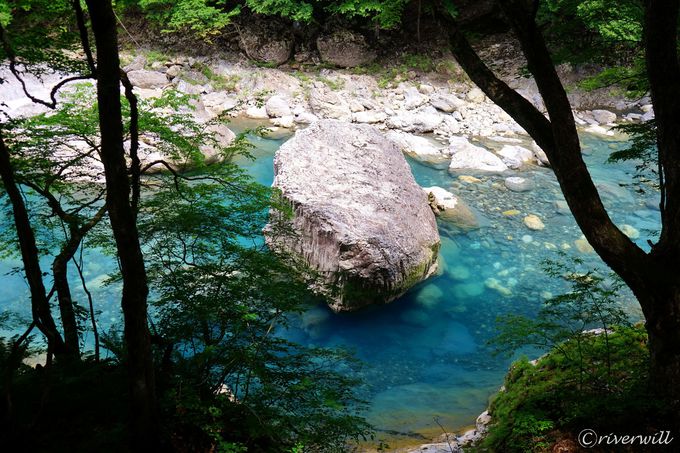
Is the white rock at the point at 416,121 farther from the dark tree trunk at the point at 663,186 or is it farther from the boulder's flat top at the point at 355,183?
the dark tree trunk at the point at 663,186

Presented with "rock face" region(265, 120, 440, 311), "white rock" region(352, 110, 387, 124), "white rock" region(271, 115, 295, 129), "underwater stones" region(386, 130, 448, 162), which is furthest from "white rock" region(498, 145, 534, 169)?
"white rock" region(271, 115, 295, 129)

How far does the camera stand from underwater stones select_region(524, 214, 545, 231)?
8836 mm

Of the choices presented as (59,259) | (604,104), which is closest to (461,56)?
(59,259)

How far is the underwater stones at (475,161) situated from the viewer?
11.2 m

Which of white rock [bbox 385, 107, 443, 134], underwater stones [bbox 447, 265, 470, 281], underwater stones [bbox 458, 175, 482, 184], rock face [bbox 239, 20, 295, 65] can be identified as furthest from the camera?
rock face [bbox 239, 20, 295, 65]

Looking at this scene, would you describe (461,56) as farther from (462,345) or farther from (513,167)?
(513,167)

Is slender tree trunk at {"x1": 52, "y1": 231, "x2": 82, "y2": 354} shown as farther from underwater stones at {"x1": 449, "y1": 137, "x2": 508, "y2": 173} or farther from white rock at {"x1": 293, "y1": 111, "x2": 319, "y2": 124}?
white rock at {"x1": 293, "y1": 111, "x2": 319, "y2": 124}

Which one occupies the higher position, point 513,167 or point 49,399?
point 513,167

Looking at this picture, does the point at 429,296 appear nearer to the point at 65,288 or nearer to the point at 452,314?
the point at 452,314

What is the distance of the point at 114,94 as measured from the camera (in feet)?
6.67

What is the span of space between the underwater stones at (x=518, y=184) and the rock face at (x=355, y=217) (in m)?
3.47

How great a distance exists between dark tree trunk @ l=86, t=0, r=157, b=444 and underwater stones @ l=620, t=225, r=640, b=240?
8539mm

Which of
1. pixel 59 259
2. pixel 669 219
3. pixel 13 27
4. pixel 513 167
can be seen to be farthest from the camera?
pixel 513 167

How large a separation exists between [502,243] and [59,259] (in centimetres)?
702
